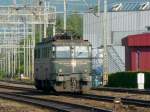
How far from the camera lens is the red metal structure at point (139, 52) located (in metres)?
62.2

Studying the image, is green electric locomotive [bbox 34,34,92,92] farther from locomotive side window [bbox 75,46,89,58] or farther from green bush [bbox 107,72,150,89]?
green bush [bbox 107,72,150,89]

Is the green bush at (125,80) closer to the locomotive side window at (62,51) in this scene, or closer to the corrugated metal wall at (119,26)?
the locomotive side window at (62,51)

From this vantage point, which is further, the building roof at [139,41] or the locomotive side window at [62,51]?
the building roof at [139,41]

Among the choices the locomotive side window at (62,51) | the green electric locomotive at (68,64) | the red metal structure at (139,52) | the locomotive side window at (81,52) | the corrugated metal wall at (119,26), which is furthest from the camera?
the corrugated metal wall at (119,26)

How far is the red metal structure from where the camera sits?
62250mm

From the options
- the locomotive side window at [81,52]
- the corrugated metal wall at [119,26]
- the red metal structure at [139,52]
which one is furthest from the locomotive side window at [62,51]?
the corrugated metal wall at [119,26]

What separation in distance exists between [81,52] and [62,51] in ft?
3.47

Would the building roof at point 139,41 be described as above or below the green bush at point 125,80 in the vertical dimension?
above

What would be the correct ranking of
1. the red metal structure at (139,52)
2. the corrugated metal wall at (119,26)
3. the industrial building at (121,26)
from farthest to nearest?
the corrugated metal wall at (119,26) < the industrial building at (121,26) < the red metal structure at (139,52)

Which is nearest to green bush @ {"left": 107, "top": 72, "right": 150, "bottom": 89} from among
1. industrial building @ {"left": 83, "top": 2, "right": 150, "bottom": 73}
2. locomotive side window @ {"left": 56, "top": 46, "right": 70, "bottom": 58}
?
locomotive side window @ {"left": 56, "top": 46, "right": 70, "bottom": 58}

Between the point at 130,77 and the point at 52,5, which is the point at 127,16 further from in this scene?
the point at 130,77

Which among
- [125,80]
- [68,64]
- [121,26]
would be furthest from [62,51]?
[121,26]

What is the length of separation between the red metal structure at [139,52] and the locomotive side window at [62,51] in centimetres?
2678

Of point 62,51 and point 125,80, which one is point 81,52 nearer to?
point 62,51
